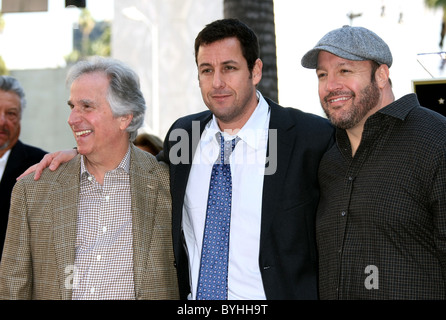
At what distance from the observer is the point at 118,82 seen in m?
3.81

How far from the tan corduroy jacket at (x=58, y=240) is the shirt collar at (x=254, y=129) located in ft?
1.84

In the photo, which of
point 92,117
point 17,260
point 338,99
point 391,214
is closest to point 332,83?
point 338,99

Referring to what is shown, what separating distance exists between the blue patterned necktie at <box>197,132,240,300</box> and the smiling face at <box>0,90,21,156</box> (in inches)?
91.1

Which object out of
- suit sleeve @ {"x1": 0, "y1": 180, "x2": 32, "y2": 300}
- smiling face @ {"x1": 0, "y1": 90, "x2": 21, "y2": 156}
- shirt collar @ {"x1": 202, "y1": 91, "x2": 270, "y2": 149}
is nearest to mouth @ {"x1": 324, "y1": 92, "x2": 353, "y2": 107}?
shirt collar @ {"x1": 202, "y1": 91, "x2": 270, "y2": 149}

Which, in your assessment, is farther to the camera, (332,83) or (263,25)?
(263,25)

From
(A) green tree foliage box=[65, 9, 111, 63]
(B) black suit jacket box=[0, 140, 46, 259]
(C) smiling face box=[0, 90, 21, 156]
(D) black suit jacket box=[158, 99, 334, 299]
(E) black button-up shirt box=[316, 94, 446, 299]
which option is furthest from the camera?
(A) green tree foliage box=[65, 9, 111, 63]

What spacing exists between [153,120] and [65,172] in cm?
1219

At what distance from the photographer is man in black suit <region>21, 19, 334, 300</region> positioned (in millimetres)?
3434

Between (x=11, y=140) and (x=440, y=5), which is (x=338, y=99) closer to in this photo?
(x=11, y=140)

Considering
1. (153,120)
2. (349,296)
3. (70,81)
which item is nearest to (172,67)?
(153,120)

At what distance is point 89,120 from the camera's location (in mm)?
3699

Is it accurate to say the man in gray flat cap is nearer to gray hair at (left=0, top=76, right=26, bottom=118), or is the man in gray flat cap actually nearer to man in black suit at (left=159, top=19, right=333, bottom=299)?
man in black suit at (left=159, top=19, right=333, bottom=299)

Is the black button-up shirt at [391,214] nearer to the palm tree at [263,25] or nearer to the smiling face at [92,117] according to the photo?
the smiling face at [92,117]

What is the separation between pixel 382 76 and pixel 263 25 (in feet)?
9.60
